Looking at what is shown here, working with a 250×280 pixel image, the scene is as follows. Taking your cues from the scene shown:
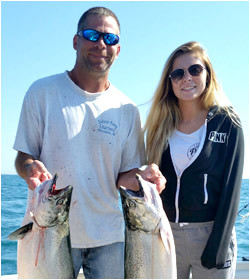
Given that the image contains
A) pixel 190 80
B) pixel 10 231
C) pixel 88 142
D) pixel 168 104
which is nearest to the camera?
pixel 88 142

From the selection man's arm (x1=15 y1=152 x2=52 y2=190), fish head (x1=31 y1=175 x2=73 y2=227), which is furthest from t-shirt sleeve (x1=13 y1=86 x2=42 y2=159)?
fish head (x1=31 y1=175 x2=73 y2=227)

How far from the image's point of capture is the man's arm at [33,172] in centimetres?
307

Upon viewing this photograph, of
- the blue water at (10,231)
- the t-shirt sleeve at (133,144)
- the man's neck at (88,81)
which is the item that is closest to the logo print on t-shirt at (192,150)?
the t-shirt sleeve at (133,144)

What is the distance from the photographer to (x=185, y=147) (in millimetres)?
3990

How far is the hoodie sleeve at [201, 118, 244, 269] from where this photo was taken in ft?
11.9

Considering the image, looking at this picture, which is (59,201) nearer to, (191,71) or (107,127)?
(107,127)

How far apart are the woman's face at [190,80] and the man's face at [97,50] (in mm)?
759

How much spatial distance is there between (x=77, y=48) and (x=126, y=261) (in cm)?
212

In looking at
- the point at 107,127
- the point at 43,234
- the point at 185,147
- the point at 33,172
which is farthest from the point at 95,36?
the point at 43,234

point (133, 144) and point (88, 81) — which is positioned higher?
point (88, 81)

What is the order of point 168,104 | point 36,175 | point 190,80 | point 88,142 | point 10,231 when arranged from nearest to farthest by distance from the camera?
point 36,175 < point 88,142 < point 190,80 < point 168,104 < point 10,231

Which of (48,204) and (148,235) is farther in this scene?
(148,235)

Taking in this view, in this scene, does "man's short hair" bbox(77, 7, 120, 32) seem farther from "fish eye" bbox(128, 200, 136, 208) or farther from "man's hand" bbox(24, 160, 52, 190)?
"fish eye" bbox(128, 200, 136, 208)

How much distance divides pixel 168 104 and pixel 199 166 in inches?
37.3
